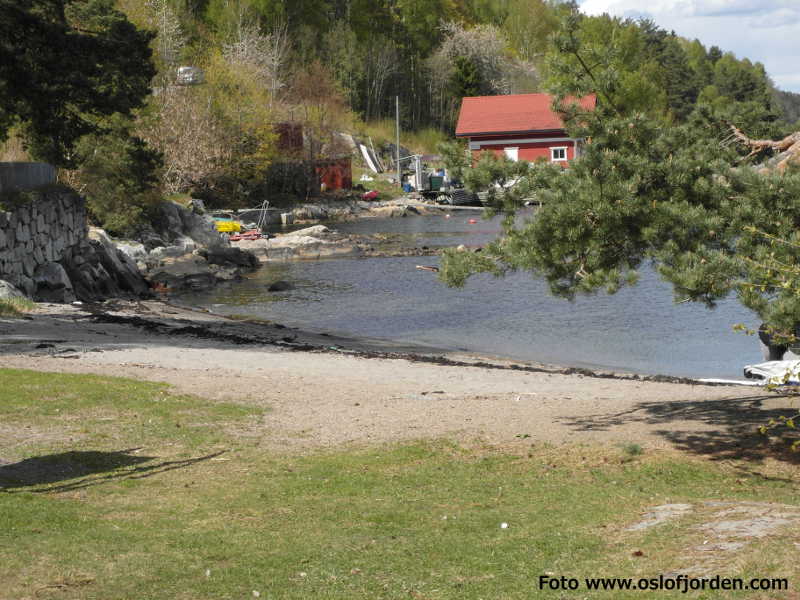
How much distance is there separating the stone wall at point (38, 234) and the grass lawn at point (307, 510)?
1594cm

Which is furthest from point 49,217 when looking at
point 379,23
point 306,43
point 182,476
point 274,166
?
point 379,23

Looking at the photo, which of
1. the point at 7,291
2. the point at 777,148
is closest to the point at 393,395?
the point at 777,148

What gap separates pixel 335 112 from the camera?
3762 inches

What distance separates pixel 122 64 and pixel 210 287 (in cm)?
1918

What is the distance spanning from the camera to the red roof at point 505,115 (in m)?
88.7

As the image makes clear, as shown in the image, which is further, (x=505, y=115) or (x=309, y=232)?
(x=505, y=115)

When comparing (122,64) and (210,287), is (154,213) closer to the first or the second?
(210,287)

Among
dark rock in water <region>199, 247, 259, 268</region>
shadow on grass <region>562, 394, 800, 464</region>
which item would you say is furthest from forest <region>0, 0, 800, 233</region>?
dark rock in water <region>199, 247, 259, 268</region>

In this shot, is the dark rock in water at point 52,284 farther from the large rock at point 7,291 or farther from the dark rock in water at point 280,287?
the dark rock in water at point 280,287

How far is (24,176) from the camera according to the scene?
32469 mm

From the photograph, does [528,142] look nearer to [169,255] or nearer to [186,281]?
[169,255]

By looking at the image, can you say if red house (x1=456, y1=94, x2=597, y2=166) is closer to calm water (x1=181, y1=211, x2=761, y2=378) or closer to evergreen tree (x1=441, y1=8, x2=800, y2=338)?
calm water (x1=181, y1=211, x2=761, y2=378)

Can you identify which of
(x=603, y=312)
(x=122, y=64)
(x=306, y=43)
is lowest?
(x=603, y=312)

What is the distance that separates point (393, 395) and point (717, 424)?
513 cm
